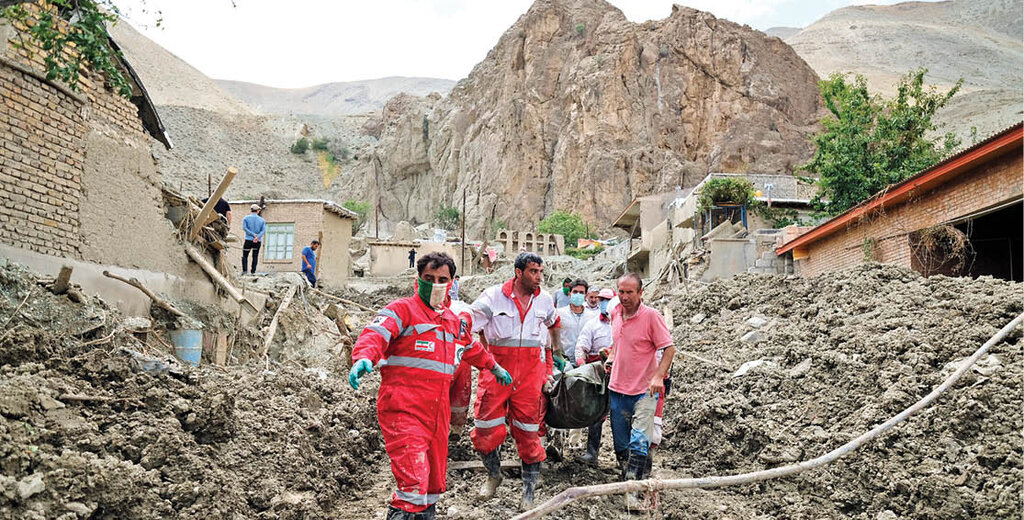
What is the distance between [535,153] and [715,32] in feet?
72.2

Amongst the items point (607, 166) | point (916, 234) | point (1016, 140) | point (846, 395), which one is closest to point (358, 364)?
point (846, 395)

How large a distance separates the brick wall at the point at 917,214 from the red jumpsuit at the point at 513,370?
7.58 m

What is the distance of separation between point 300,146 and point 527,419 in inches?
3419

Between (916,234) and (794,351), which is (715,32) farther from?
(794,351)

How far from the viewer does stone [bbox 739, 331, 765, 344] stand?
362 inches

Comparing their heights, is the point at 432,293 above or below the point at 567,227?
below

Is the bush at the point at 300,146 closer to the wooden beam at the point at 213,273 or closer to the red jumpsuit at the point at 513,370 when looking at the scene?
the wooden beam at the point at 213,273

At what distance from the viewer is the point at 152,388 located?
4484 millimetres

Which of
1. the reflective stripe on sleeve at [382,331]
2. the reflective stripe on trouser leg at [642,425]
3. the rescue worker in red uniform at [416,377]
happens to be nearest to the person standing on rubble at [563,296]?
the reflective stripe on trouser leg at [642,425]

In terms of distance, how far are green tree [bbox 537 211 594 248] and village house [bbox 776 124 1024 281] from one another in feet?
136

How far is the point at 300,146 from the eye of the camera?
85188 millimetres

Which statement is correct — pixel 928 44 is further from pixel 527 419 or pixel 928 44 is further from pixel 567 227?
pixel 527 419

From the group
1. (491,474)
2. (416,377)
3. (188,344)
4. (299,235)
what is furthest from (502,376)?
(299,235)

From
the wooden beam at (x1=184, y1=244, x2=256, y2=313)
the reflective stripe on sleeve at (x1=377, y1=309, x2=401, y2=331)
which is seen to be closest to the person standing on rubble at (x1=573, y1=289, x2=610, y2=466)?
the reflective stripe on sleeve at (x1=377, y1=309, x2=401, y2=331)
